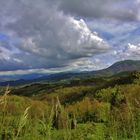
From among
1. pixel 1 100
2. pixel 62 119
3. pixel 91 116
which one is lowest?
pixel 91 116

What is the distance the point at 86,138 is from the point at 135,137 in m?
8.72

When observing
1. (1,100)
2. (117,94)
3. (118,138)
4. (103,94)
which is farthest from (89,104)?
(1,100)

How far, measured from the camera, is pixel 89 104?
3469 cm

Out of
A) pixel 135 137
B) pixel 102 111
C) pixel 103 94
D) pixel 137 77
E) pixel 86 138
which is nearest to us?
pixel 135 137

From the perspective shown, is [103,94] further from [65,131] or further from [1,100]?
[1,100]

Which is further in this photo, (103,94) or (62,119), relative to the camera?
(103,94)

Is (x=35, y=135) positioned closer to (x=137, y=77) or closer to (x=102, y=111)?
(x=102, y=111)

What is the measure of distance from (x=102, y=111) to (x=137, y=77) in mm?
19185

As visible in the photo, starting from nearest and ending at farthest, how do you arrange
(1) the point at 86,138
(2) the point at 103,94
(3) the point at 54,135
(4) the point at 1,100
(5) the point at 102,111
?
(4) the point at 1,100
(3) the point at 54,135
(1) the point at 86,138
(5) the point at 102,111
(2) the point at 103,94

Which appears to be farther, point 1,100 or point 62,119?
point 62,119

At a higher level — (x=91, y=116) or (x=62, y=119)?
(x=62, y=119)

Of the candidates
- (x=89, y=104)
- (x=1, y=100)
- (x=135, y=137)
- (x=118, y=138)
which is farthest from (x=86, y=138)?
(x=89, y=104)

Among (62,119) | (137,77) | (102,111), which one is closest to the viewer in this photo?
(62,119)

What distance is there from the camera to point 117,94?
113 feet
